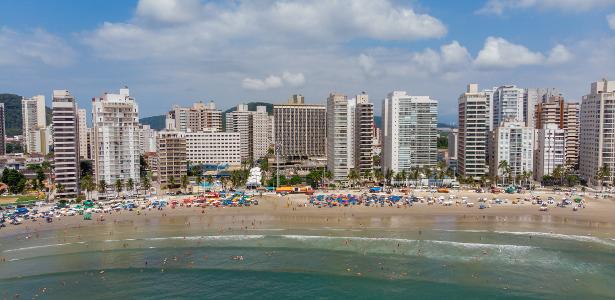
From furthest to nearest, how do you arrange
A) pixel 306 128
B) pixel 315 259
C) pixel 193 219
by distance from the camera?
pixel 306 128, pixel 193 219, pixel 315 259

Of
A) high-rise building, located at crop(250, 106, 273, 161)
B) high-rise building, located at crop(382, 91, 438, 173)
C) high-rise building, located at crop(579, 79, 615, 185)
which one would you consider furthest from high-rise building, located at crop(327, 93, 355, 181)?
high-rise building, located at crop(250, 106, 273, 161)

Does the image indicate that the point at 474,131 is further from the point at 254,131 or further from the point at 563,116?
the point at 254,131

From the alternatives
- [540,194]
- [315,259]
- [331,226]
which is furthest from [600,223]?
[315,259]

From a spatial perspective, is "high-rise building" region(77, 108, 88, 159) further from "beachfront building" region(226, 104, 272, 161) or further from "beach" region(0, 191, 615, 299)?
"beach" region(0, 191, 615, 299)

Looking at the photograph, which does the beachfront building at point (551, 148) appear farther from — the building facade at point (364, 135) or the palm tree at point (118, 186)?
the palm tree at point (118, 186)

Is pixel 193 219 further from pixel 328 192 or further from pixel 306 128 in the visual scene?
pixel 306 128

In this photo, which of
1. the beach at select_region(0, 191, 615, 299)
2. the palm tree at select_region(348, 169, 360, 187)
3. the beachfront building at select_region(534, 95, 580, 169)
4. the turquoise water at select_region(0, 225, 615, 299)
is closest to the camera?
→ the turquoise water at select_region(0, 225, 615, 299)
